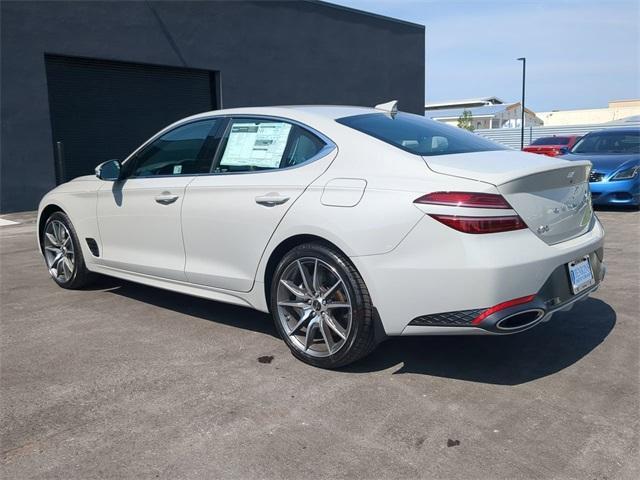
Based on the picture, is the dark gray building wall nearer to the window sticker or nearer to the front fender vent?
the front fender vent

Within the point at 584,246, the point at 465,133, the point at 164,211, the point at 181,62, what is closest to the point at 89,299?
the point at 164,211

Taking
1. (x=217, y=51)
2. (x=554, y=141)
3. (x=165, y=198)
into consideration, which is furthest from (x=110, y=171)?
(x=554, y=141)

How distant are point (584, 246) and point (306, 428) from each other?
1916 millimetres

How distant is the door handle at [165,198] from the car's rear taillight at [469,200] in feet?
6.80

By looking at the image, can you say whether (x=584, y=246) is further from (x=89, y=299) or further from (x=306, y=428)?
(x=89, y=299)

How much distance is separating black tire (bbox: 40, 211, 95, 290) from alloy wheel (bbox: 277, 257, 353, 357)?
2496mm

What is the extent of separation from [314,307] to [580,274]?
1.56 metres

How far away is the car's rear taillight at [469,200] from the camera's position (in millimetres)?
3203


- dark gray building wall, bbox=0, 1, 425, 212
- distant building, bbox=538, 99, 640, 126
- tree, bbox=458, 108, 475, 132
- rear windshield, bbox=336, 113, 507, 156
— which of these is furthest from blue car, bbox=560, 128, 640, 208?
distant building, bbox=538, 99, 640, 126

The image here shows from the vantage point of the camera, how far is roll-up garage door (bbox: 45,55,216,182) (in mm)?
13438

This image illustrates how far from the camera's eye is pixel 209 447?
9.40ft

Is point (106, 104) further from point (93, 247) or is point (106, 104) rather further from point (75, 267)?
point (93, 247)

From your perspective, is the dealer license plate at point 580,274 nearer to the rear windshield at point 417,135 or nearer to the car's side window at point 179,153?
the rear windshield at point 417,135

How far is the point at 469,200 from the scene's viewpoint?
10.5ft
